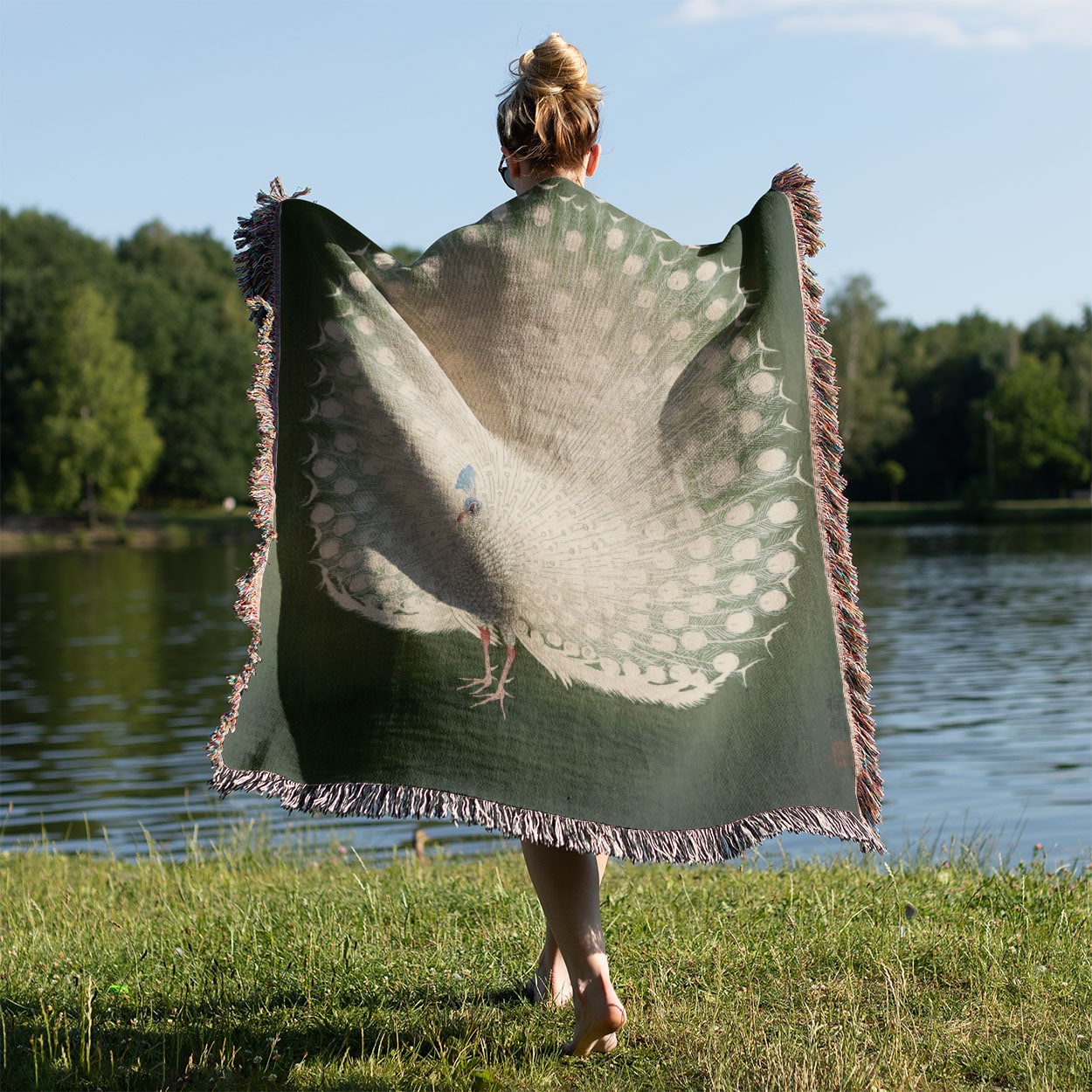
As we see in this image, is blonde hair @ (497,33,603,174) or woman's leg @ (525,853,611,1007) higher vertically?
blonde hair @ (497,33,603,174)

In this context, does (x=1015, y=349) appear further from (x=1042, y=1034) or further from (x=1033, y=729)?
(x=1042, y=1034)

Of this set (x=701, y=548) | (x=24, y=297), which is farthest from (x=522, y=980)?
(x=24, y=297)

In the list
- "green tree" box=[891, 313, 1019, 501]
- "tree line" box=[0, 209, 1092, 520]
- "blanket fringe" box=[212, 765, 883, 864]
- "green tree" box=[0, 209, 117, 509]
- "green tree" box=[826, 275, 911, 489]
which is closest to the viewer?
"blanket fringe" box=[212, 765, 883, 864]

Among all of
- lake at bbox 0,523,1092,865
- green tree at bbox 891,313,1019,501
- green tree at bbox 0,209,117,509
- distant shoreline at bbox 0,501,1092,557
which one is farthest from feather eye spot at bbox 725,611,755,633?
green tree at bbox 891,313,1019,501

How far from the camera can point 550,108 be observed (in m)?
3.08

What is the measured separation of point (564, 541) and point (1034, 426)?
66733 mm

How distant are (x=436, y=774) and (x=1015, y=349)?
72481mm

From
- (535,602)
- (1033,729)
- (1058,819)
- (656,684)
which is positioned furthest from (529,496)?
Answer: (1033,729)

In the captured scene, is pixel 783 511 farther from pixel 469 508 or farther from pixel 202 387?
pixel 202 387

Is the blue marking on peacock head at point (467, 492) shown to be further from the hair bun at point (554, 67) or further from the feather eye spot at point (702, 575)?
the hair bun at point (554, 67)

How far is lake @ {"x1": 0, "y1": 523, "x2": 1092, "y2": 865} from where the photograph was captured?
8.66 m

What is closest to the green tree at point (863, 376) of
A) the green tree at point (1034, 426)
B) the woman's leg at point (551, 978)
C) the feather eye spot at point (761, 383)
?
the green tree at point (1034, 426)

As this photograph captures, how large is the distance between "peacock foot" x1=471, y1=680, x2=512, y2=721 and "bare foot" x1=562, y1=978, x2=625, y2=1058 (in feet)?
1.99

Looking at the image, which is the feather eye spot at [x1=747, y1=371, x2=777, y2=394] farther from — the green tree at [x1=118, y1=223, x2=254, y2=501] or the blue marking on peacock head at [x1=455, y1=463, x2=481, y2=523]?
the green tree at [x1=118, y1=223, x2=254, y2=501]
